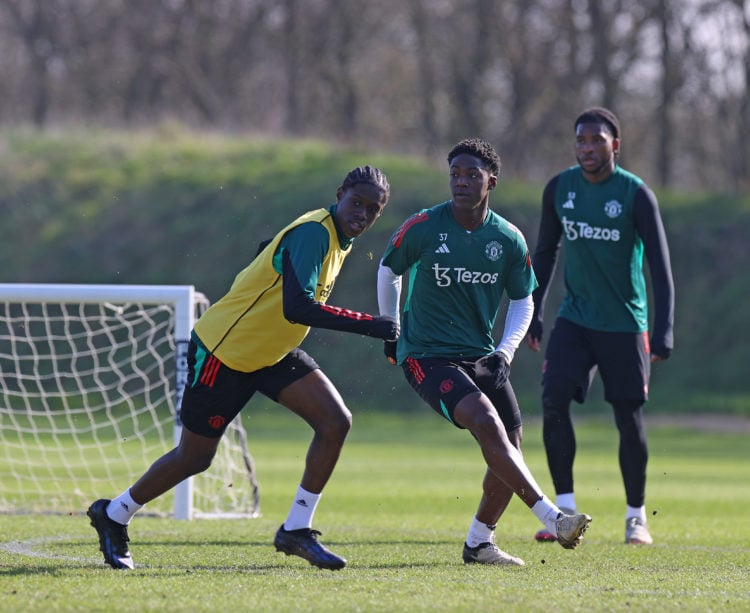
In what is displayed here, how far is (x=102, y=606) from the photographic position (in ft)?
16.4

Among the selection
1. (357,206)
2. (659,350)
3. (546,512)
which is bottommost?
(546,512)

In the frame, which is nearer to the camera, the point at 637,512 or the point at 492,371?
the point at 492,371

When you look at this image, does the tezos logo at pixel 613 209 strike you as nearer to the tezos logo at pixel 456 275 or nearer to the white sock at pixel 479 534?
the tezos logo at pixel 456 275

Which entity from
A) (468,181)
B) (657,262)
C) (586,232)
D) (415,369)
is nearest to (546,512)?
(415,369)

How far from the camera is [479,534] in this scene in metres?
6.75

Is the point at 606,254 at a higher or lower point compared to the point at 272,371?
higher

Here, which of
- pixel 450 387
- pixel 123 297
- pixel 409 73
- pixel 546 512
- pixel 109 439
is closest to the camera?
pixel 546 512

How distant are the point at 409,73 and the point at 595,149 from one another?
32728 mm

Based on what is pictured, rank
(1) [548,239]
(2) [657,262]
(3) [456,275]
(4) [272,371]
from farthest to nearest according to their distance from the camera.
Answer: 1. (1) [548,239]
2. (2) [657,262]
3. (3) [456,275]
4. (4) [272,371]

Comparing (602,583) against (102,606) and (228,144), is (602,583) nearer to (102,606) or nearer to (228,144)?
(102,606)

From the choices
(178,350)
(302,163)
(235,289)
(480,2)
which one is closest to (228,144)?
(302,163)

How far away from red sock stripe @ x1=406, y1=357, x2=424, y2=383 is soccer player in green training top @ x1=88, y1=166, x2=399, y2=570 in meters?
0.40

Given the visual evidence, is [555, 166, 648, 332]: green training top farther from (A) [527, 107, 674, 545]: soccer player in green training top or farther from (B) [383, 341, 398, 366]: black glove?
(B) [383, 341, 398, 366]: black glove

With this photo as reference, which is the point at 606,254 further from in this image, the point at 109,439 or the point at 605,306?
the point at 109,439
